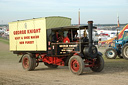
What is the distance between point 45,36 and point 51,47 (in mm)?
682

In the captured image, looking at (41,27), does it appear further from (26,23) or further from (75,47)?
(75,47)

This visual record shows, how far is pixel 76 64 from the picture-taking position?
35.2ft

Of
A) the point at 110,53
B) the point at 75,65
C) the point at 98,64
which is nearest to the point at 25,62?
the point at 75,65

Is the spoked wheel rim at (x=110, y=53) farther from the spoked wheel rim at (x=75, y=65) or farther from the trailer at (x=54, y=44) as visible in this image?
the spoked wheel rim at (x=75, y=65)

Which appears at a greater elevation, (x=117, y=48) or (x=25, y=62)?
(x=117, y=48)

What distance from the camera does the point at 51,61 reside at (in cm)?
1266

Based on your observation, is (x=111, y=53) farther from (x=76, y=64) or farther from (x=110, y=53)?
(x=76, y=64)

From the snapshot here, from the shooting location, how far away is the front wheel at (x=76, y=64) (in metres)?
10.4

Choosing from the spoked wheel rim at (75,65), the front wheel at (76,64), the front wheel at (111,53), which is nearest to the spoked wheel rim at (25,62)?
the front wheel at (76,64)

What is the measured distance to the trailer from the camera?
10.8 meters

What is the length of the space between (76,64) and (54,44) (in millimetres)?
1891

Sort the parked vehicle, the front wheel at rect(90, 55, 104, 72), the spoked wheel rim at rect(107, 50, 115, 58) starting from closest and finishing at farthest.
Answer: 1. the front wheel at rect(90, 55, 104, 72)
2. the parked vehicle
3. the spoked wheel rim at rect(107, 50, 115, 58)

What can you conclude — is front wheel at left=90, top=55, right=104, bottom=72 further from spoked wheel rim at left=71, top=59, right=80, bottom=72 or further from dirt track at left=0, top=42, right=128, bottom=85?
spoked wheel rim at left=71, top=59, right=80, bottom=72

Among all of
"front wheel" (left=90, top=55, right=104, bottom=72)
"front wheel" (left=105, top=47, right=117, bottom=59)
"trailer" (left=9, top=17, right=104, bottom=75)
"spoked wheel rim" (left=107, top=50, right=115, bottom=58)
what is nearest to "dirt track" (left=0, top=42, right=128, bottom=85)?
"front wheel" (left=90, top=55, right=104, bottom=72)
